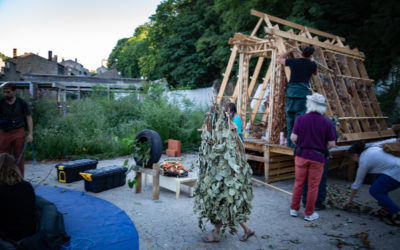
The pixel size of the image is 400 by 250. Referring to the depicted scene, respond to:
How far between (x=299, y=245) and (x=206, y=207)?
1332mm

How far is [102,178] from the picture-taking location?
530cm

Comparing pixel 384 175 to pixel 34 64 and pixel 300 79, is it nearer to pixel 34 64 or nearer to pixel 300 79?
pixel 300 79

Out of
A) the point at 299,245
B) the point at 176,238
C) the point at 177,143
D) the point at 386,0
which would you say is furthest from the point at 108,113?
the point at 386,0

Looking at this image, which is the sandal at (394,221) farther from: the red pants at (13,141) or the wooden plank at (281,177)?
the red pants at (13,141)

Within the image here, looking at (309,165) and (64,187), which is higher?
(309,165)

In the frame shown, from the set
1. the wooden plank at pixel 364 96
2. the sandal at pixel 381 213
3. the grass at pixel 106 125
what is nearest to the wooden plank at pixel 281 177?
the sandal at pixel 381 213

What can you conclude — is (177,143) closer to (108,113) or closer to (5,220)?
(108,113)

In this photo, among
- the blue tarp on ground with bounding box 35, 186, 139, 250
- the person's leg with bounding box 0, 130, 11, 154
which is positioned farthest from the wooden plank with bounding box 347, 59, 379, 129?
the person's leg with bounding box 0, 130, 11, 154

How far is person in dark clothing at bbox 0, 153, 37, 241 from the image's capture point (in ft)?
8.31

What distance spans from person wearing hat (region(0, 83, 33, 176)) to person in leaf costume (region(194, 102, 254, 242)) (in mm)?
3920

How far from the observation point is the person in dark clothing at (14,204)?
2.53m

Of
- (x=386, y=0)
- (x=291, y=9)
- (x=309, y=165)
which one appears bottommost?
(x=309, y=165)

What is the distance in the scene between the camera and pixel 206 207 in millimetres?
3027

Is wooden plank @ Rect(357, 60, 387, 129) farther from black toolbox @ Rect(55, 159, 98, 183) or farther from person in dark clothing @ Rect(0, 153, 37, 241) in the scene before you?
person in dark clothing @ Rect(0, 153, 37, 241)
